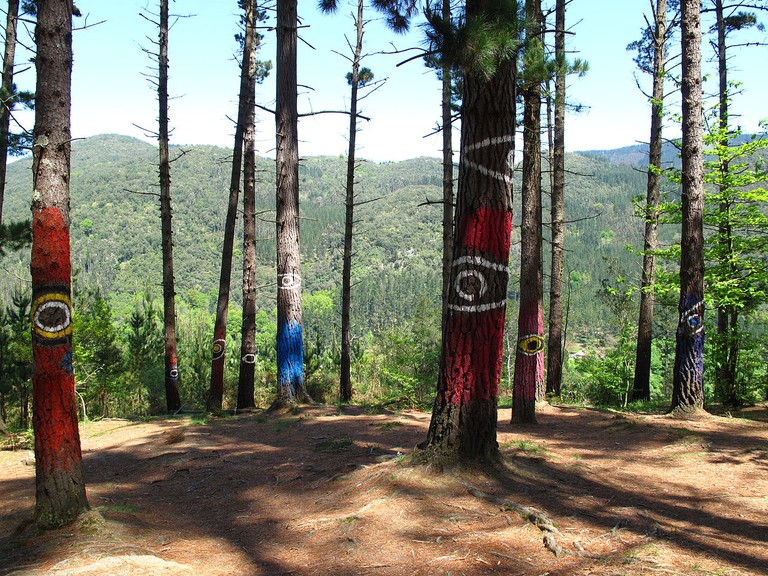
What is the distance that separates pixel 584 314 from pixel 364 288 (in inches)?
2125

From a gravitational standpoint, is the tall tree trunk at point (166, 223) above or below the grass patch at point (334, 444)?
above

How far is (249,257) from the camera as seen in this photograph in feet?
41.8

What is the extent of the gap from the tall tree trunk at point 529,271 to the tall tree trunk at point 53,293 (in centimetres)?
586

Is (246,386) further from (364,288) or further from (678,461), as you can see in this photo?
(364,288)

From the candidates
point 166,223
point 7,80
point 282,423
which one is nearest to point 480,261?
point 282,423

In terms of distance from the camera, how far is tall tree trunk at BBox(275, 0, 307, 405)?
384 inches

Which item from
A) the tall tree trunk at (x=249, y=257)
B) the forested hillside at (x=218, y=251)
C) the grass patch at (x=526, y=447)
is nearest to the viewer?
the grass patch at (x=526, y=447)

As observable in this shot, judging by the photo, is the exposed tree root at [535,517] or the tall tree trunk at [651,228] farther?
the tall tree trunk at [651,228]

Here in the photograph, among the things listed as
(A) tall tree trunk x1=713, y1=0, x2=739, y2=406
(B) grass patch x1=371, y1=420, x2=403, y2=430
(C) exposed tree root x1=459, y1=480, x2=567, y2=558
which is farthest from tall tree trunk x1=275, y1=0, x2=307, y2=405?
(A) tall tree trunk x1=713, y1=0, x2=739, y2=406

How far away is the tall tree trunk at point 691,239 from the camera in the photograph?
26.1ft

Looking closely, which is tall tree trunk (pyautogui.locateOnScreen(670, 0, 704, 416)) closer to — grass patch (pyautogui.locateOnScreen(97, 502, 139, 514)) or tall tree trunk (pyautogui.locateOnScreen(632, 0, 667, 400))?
tall tree trunk (pyautogui.locateOnScreen(632, 0, 667, 400))

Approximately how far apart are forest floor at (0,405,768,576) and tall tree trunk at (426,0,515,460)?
1.27 feet

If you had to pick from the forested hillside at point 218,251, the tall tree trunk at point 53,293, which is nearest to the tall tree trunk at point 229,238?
the tall tree trunk at point 53,293

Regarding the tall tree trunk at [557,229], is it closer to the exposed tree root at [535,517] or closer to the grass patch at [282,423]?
the grass patch at [282,423]
